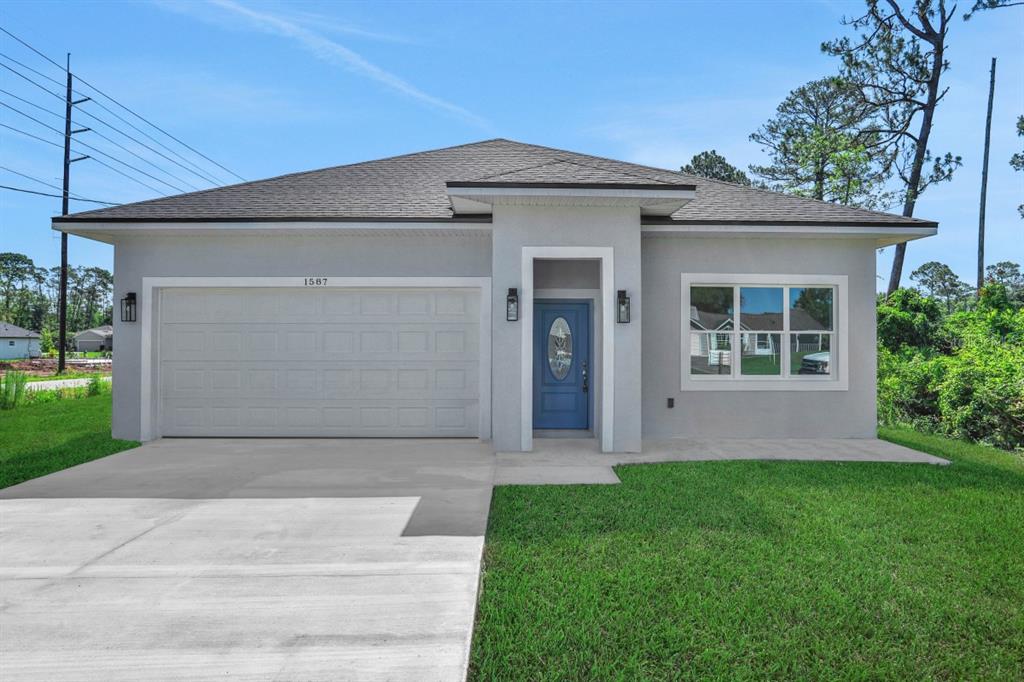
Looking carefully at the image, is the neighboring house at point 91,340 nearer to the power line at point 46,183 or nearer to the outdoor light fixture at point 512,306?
the power line at point 46,183

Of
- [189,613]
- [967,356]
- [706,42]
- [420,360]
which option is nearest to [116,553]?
[189,613]

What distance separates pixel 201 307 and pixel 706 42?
1199cm

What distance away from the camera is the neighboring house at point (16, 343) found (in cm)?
5087

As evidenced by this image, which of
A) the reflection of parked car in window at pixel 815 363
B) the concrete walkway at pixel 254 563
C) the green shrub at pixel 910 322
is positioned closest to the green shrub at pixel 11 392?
the concrete walkway at pixel 254 563

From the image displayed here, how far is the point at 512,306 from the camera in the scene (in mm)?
7801

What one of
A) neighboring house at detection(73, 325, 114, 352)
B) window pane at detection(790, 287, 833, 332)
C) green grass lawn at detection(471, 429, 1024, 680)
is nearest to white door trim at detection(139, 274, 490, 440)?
green grass lawn at detection(471, 429, 1024, 680)

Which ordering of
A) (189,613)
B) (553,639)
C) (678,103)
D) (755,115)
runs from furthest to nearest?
(755,115) → (678,103) → (189,613) → (553,639)

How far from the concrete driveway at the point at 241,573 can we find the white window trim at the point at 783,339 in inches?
158

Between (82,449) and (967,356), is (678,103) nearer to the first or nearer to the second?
(967,356)

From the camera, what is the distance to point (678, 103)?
17359 millimetres

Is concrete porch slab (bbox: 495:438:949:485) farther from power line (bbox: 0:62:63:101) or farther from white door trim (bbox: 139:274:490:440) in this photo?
power line (bbox: 0:62:63:101)

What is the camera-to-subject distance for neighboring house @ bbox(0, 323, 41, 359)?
50869 mm

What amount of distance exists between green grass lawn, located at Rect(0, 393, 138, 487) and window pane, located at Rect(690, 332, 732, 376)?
28.3 ft

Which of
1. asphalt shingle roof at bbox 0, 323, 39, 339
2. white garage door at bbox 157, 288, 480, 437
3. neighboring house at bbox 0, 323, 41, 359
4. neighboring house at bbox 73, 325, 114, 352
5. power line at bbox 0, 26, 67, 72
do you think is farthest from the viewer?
neighboring house at bbox 73, 325, 114, 352
